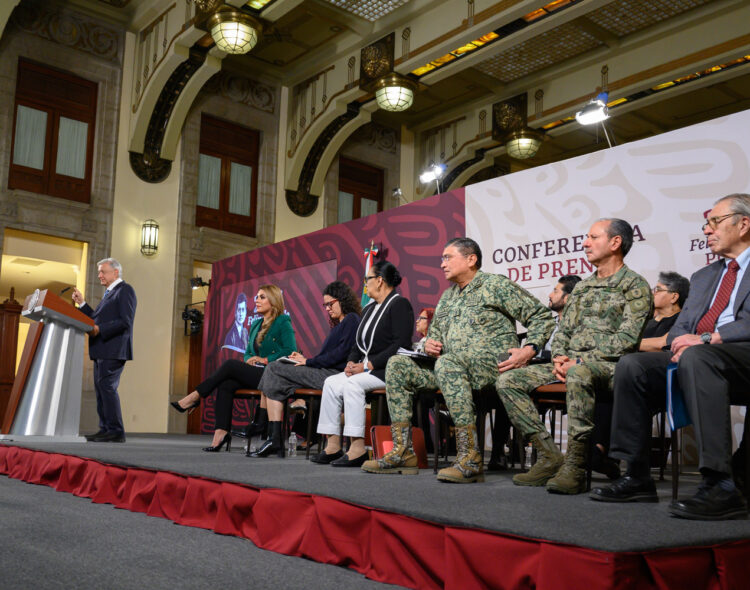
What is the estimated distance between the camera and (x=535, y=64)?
32.8ft

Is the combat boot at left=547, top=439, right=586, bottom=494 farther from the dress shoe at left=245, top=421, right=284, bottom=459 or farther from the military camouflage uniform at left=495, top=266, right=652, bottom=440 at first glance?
the dress shoe at left=245, top=421, right=284, bottom=459

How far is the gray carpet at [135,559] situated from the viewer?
67.6 inches

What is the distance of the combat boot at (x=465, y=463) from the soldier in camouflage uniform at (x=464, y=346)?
0.05 ft

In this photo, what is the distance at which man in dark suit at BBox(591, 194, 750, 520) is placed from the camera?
1.93m

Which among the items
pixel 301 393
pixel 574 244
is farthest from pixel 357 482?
pixel 574 244

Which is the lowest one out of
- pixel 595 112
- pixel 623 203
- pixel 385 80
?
pixel 623 203

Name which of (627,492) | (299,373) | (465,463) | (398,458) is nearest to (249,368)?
(299,373)

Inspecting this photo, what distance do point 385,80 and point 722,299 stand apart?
24.5 feet

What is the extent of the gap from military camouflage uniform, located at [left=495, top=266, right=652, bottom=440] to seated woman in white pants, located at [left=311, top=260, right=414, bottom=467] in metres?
0.94

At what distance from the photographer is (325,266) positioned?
25.1 feet

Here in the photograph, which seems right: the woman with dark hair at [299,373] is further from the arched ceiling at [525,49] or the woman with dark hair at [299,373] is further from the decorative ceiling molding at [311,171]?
the decorative ceiling molding at [311,171]

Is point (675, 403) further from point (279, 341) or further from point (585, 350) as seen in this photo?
point (279, 341)

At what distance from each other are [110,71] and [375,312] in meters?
7.30

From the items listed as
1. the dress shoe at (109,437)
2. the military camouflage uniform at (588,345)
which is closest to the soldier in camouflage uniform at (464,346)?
the military camouflage uniform at (588,345)
